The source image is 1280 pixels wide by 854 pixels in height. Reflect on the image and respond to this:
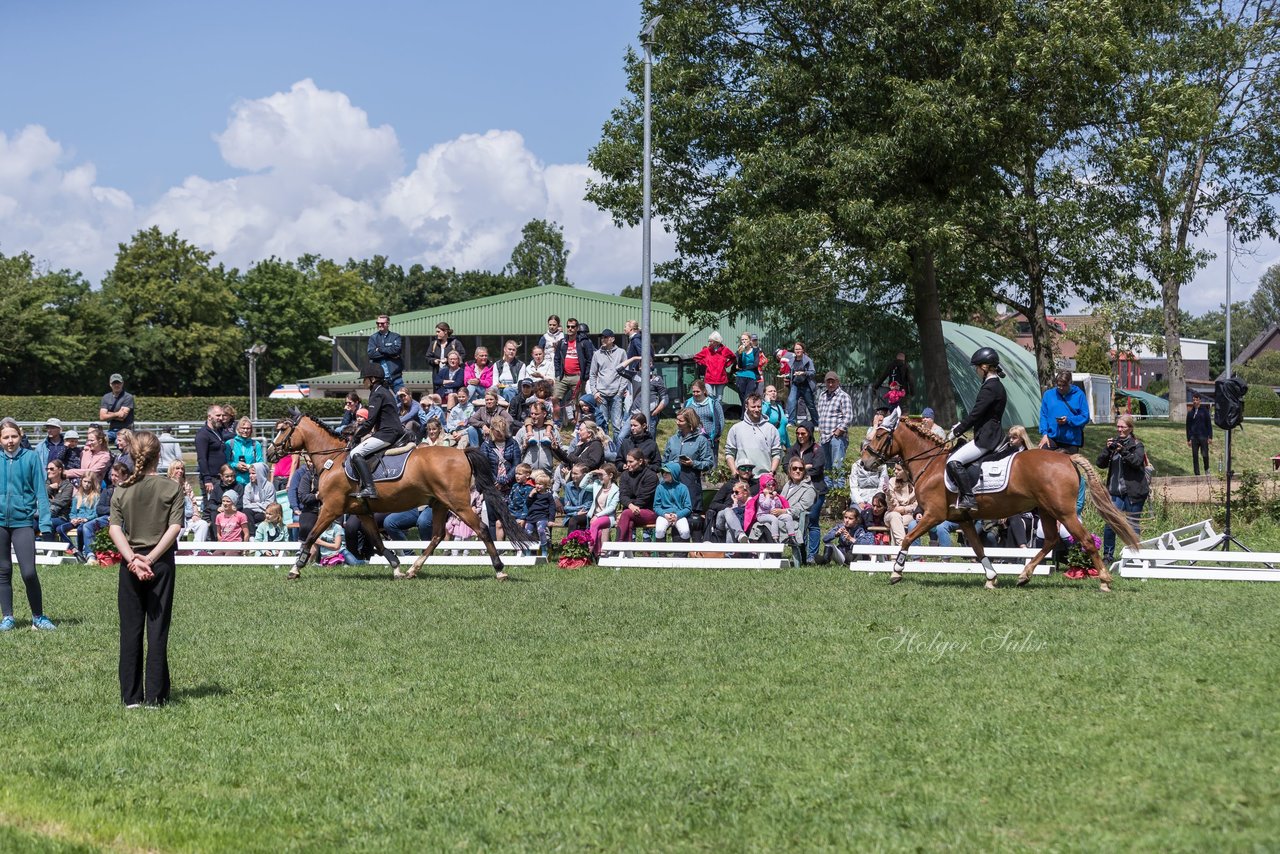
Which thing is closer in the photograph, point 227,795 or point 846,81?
point 227,795

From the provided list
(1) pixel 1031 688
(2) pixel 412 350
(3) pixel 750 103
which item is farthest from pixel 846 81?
(2) pixel 412 350

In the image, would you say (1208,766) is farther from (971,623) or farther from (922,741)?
(971,623)

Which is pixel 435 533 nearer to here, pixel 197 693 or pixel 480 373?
pixel 197 693

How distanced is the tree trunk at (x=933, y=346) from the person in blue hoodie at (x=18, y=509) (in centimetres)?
2300

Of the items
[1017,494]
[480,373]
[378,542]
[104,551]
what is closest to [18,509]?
[378,542]

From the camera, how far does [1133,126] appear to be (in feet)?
101

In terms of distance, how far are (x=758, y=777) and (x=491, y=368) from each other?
58.8 feet

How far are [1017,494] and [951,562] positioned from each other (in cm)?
175

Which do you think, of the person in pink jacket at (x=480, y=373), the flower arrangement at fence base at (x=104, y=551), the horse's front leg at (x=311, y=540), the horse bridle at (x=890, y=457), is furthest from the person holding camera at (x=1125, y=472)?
the flower arrangement at fence base at (x=104, y=551)

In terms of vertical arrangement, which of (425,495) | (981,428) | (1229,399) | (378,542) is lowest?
(378,542)

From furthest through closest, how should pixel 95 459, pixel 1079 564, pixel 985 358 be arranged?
pixel 95 459 → pixel 1079 564 → pixel 985 358

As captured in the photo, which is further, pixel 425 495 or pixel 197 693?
pixel 425 495

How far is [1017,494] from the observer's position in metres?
14.4

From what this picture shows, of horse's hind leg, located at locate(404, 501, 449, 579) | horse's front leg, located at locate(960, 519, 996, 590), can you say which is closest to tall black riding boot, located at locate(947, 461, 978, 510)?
horse's front leg, located at locate(960, 519, 996, 590)
